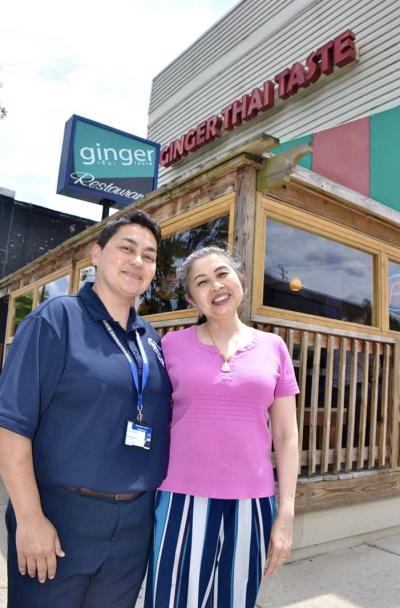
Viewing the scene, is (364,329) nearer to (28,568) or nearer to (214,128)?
(28,568)

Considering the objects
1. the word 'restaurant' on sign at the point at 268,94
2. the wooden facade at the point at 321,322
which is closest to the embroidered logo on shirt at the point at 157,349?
the wooden facade at the point at 321,322

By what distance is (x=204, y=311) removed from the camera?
75.8 inches

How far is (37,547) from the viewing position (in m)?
1.32

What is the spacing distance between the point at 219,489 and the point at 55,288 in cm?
595

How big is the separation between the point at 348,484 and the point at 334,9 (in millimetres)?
8738

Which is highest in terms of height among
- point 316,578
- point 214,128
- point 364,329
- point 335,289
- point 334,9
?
point 334,9

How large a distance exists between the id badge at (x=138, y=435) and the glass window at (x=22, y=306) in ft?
23.3

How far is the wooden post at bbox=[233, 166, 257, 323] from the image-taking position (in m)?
3.57

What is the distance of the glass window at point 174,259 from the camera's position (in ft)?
13.2

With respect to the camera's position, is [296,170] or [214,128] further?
[214,128]

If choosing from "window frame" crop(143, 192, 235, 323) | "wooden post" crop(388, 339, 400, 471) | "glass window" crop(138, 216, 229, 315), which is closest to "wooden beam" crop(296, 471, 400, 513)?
"wooden post" crop(388, 339, 400, 471)

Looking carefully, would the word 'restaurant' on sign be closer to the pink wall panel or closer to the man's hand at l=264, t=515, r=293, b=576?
the pink wall panel

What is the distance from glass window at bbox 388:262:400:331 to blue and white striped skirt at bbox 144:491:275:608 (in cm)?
380

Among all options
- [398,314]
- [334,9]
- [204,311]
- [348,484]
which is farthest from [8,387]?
[334,9]
